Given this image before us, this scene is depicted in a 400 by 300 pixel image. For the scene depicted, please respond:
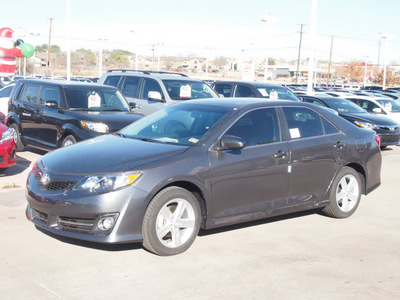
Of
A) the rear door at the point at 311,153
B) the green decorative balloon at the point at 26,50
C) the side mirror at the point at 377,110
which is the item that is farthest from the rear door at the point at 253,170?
the green decorative balloon at the point at 26,50

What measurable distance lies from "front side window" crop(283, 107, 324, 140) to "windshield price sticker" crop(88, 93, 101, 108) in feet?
18.1

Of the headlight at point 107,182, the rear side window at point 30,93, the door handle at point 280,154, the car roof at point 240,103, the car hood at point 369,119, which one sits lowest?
the headlight at point 107,182

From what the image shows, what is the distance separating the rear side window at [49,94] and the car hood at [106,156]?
5.39 meters

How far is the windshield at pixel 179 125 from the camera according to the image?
19.5 ft

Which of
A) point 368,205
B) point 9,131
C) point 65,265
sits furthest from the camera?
point 9,131

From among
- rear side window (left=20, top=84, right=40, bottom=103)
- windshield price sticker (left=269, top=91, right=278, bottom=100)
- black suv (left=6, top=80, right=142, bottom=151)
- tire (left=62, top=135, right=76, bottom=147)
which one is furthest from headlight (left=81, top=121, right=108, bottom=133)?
windshield price sticker (left=269, top=91, right=278, bottom=100)

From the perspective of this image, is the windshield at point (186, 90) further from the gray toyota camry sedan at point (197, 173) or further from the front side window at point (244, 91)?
the gray toyota camry sedan at point (197, 173)

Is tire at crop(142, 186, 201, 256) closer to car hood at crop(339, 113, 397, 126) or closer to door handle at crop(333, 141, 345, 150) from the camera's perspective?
door handle at crop(333, 141, 345, 150)

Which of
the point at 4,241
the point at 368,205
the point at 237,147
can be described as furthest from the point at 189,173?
the point at 368,205

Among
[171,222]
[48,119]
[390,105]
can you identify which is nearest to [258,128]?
[171,222]

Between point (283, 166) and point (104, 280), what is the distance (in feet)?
8.65

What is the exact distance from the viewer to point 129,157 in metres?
5.31

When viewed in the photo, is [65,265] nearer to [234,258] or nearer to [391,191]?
[234,258]

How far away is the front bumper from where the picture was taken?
4957 mm
